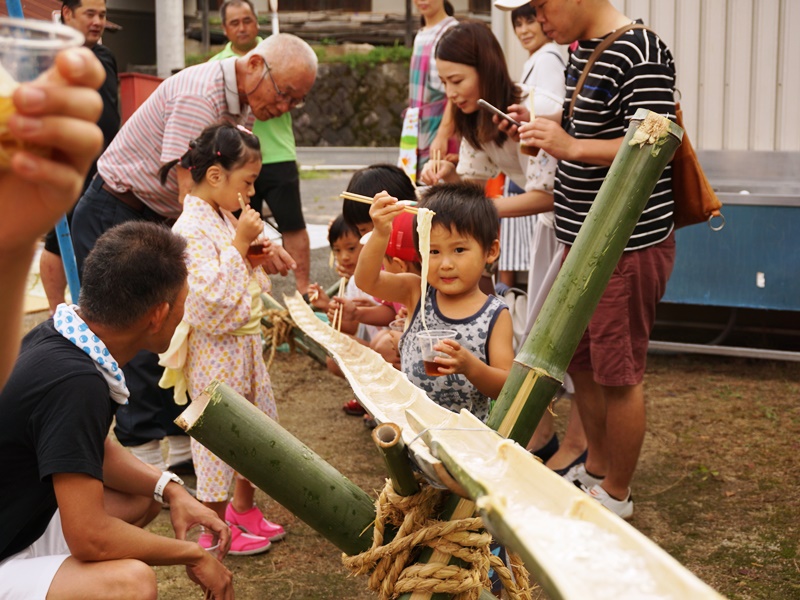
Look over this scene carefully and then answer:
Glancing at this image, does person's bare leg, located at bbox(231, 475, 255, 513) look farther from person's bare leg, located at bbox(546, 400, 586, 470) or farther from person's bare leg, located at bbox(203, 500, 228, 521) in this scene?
person's bare leg, located at bbox(546, 400, 586, 470)

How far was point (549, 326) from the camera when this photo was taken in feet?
6.10

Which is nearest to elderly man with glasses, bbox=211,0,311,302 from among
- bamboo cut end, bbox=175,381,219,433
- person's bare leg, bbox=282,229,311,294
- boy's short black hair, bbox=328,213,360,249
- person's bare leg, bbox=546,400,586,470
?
person's bare leg, bbox=282,229,311,294

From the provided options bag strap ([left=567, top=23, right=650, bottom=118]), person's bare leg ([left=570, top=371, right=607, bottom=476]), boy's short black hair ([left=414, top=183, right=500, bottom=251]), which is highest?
bag strap ([left=567, top=23, right=650, bottom=118])

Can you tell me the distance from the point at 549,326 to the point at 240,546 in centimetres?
219

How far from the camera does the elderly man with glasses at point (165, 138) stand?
13.6 feet

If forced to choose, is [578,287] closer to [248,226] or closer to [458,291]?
[458,291]

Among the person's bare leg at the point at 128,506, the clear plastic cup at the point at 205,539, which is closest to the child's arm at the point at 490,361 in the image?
the person's bare leg at the point at 128,506

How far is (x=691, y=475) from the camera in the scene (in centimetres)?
432

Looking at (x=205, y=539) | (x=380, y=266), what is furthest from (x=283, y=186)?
(x=380, y=266)

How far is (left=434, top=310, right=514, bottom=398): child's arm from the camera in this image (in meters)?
2.60

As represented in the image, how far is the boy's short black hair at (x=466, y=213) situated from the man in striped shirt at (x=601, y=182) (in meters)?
0.54

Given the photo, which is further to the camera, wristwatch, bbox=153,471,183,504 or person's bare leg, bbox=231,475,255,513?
person's bare leg, bbox=231,475,255,513

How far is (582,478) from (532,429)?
7.33 ft

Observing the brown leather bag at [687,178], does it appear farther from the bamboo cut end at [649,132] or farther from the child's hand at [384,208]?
the bamboo cut end at [649,132]
